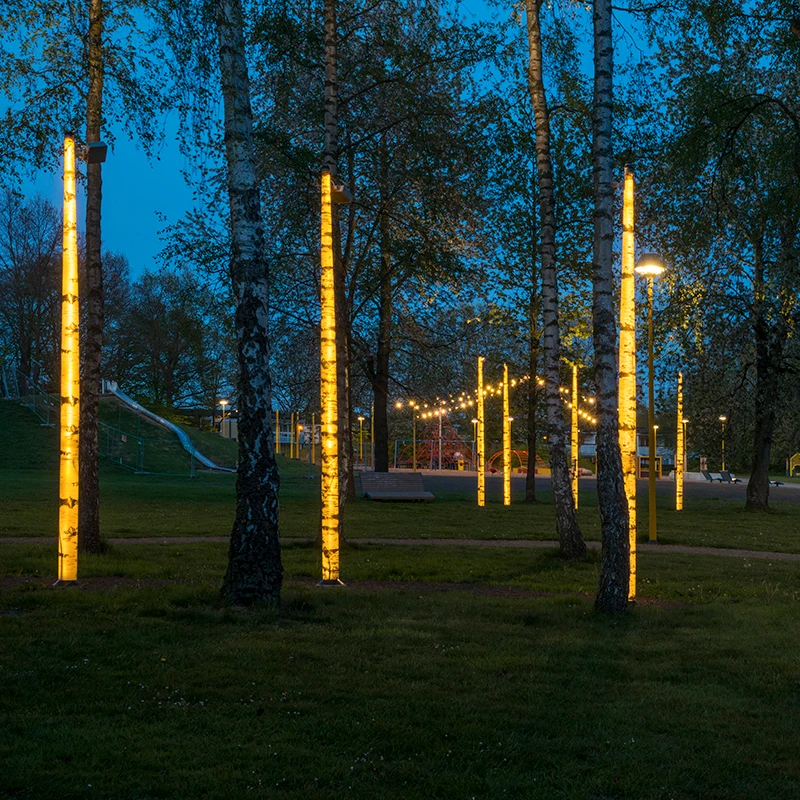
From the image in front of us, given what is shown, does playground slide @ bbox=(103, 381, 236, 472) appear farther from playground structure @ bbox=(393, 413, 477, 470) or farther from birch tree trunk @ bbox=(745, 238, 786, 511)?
birch tree trunk @ bbox=(745, 238, 786, 511)

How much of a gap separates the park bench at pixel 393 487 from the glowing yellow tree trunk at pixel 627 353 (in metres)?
19.3

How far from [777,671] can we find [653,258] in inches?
354

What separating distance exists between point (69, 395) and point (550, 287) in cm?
822

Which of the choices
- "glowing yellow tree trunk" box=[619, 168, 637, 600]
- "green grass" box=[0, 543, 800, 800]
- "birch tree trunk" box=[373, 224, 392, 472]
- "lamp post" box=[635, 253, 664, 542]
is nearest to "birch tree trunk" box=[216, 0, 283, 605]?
"green grass" box=[0, 543, 800, 800]

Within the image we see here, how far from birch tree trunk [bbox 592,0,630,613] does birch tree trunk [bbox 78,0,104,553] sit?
7.58 m

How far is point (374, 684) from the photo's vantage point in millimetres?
7215

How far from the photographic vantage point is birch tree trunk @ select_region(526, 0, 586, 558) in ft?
53.0

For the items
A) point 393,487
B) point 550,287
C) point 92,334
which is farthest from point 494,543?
point 393,487

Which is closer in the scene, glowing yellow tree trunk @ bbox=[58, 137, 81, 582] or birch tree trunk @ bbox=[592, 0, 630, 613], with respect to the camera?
birch tree trunk @ bbox=[592, 0, 630, 613]

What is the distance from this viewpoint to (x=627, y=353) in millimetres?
11422

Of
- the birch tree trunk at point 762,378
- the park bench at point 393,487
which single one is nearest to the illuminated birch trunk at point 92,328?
the park bench at point 393,487

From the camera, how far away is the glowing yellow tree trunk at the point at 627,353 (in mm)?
11031

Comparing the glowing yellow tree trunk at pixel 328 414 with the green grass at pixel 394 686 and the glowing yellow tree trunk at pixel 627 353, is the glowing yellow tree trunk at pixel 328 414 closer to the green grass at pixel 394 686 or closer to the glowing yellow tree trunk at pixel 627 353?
the green grass at pixel 394 686

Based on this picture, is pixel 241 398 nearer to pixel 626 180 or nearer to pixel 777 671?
pixel 626 180
